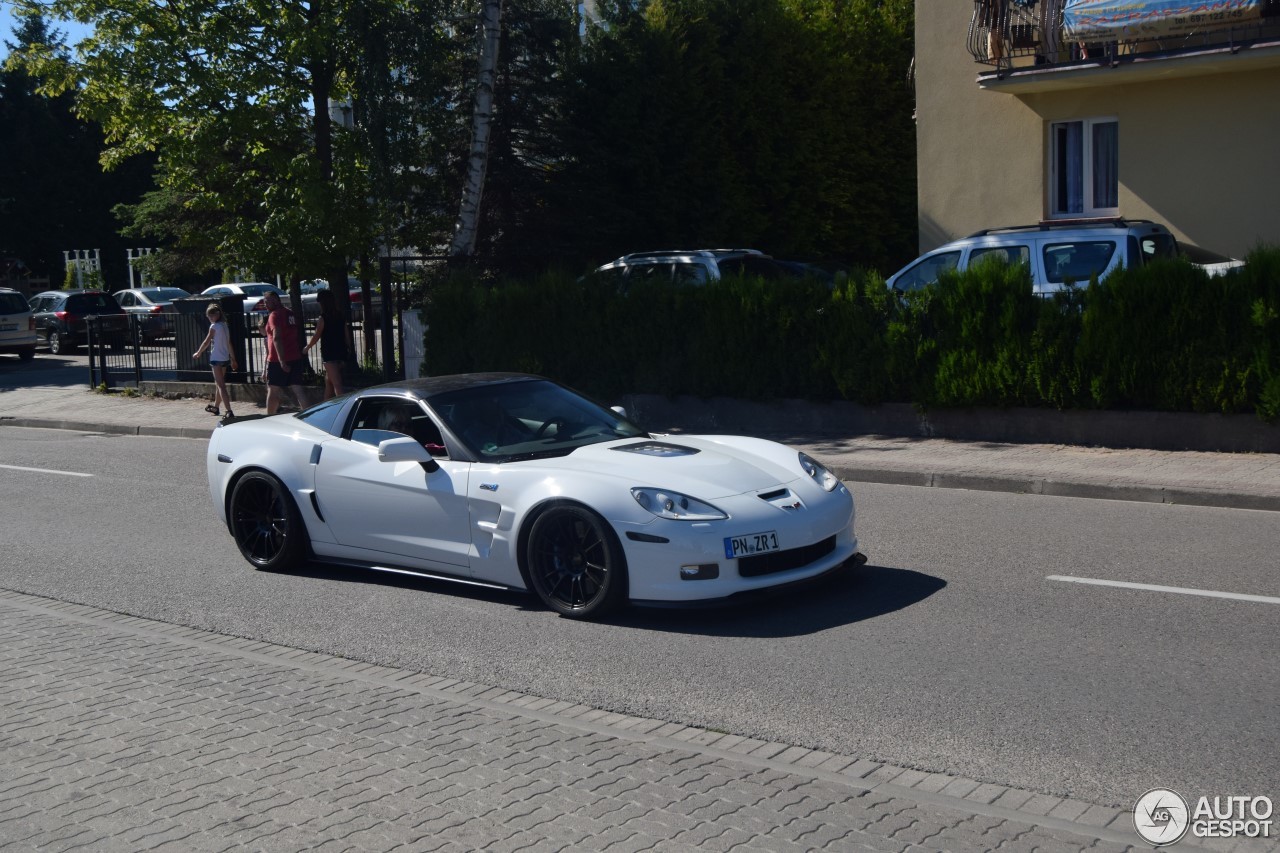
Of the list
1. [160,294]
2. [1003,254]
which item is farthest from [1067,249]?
[160,294]

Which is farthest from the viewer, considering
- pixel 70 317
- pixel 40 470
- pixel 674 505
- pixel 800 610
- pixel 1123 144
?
pixel 70 317

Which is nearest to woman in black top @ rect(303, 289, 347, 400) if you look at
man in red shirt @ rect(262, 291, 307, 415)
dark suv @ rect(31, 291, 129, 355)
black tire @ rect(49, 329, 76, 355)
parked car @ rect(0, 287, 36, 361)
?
man in red shirt @ rect(262, 291, 307, 415)

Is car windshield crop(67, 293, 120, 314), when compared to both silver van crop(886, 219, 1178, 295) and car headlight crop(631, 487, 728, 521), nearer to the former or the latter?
silver van crop(886, 219, 1178, 295)

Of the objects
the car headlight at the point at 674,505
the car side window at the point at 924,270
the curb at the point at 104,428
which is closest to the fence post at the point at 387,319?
the curb at the point at 104,428

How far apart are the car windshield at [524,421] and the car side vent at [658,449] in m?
0.28

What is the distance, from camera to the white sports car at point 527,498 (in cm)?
700

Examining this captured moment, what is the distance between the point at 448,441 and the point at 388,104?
12.3 metres

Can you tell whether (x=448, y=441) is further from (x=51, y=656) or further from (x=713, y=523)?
(x=51, y=656)

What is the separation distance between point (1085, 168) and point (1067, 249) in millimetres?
5701

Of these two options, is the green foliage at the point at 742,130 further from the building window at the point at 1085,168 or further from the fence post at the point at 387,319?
the building window at the point at 1085,168

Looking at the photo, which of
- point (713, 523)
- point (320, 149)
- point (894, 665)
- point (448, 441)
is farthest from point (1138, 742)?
point (320, 149)

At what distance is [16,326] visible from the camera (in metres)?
32.2

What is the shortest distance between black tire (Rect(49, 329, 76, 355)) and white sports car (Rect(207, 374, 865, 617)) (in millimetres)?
29506

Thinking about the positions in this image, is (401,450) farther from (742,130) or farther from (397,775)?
(742,130)
